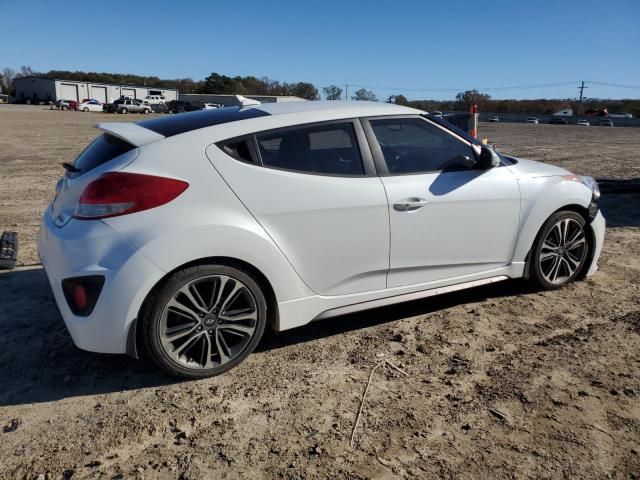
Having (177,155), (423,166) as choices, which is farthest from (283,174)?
(423,166)

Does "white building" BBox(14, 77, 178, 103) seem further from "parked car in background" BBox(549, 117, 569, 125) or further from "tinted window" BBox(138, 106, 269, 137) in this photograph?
"tinted window" BBox(138, 106, 269, 137)

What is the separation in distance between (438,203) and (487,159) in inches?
23.2

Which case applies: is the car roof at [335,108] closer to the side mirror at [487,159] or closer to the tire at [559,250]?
the side mirror at [487,159]

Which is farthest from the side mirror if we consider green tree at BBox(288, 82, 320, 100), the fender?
green tree at BBox(288, 82, 320, 100)

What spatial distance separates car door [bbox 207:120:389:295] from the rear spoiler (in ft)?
1.27

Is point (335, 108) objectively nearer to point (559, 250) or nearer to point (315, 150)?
point (315, 150)

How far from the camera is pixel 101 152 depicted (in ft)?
→ 11.3

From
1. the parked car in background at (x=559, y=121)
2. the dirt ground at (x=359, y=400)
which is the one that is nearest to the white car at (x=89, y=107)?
the parked car in background at (x=559, y=121)

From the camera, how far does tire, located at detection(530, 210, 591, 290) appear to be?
4.50m

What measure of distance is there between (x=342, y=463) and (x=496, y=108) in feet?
388

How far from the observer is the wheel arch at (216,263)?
3043mm

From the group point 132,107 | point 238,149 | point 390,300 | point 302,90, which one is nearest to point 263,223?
point 238,149

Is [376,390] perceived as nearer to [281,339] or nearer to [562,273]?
[281,339]

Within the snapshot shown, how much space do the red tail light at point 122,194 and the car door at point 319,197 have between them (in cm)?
37
